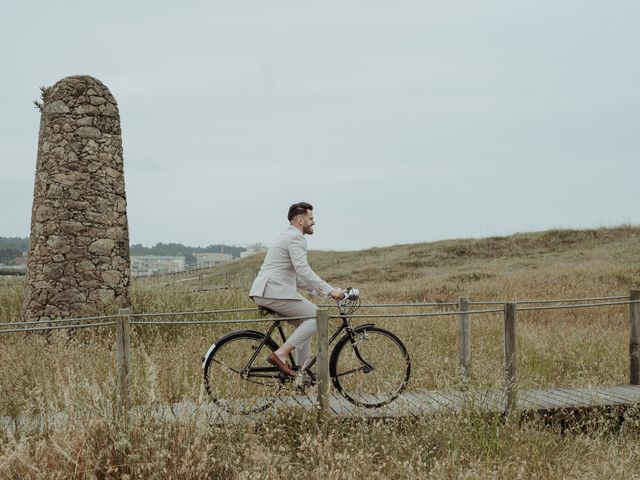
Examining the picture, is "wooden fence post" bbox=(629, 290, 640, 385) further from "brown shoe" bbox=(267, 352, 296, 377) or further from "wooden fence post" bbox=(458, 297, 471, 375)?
"brown shoe" bbox=(267, 352, 296, 377)

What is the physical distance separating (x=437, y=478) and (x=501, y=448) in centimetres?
141

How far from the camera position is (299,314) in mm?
6855

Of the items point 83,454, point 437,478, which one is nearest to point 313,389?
point 437,478

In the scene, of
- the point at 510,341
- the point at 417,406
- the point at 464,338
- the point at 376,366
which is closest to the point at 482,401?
the point at 417,406

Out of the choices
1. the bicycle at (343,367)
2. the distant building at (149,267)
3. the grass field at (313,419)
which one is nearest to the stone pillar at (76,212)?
the grass field at (313,419)

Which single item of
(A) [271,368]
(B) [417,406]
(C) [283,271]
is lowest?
(B) [417,406]

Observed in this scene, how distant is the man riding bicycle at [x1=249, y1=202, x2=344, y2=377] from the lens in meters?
6.77

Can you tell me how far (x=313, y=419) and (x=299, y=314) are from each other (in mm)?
1199

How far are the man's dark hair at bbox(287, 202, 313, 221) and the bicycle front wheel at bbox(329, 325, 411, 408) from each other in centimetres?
143

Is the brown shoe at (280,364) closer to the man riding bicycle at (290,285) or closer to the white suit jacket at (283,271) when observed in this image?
the man riding bicycle at (290,285)

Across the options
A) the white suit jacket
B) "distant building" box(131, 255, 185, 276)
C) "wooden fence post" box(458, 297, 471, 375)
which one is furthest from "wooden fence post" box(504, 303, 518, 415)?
"distant building" box(131, 255, 185, 276)

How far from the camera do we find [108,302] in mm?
11805

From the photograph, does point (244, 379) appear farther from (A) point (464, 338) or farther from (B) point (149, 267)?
(B) point (149, 267)

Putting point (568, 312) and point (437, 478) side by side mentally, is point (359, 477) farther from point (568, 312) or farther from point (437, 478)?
point (568, 312)
